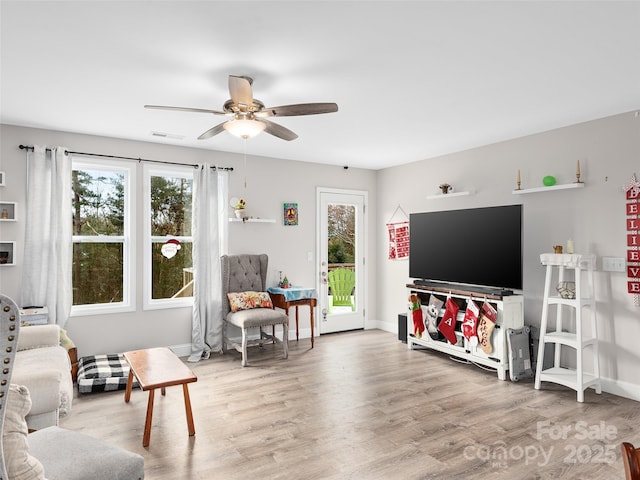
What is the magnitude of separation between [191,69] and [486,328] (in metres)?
3.54

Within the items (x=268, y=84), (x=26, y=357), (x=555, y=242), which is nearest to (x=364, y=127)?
(x=268, y=84)

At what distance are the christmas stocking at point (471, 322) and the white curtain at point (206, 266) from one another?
2.79m

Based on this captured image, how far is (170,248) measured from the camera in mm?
4867

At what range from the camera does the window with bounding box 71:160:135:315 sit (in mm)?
4457

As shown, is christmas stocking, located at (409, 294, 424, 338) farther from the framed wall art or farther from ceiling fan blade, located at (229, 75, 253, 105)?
ceiling fan blade, located at (229, 75, 253, 105)

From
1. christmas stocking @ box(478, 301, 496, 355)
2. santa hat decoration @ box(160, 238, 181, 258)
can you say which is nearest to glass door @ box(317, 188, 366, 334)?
santa hat decoration @ box(160, 238, 181, 258)

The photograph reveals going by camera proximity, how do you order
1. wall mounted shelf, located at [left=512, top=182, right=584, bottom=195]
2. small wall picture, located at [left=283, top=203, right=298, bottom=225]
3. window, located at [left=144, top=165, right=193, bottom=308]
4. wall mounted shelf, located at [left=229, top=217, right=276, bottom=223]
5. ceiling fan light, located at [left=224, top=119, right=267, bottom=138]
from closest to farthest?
ceiling fan light, located at [left=224, top=119, right=267, bottom=138], wall mounted shelf, located at [left=512, top=182, right=584, bottom=195], window, located at [left=144, top=165, right=193, bottom=308], wall mounted shelf, located at [left=229, top=217, right=276, bottom=223], small wall picture, located at [left=283, top=203, right=298, bottom=225]

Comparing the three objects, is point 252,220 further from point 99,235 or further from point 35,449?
point 35,449

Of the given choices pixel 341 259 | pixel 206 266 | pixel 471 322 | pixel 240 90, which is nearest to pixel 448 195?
pixel 471 322

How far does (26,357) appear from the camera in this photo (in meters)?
3.12

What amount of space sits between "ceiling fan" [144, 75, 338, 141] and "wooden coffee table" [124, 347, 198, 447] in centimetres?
176

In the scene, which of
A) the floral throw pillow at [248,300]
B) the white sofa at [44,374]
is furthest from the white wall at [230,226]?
the white sofa at [44,374]

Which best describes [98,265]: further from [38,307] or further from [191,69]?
[191,69]

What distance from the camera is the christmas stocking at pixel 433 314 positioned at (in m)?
4.86
